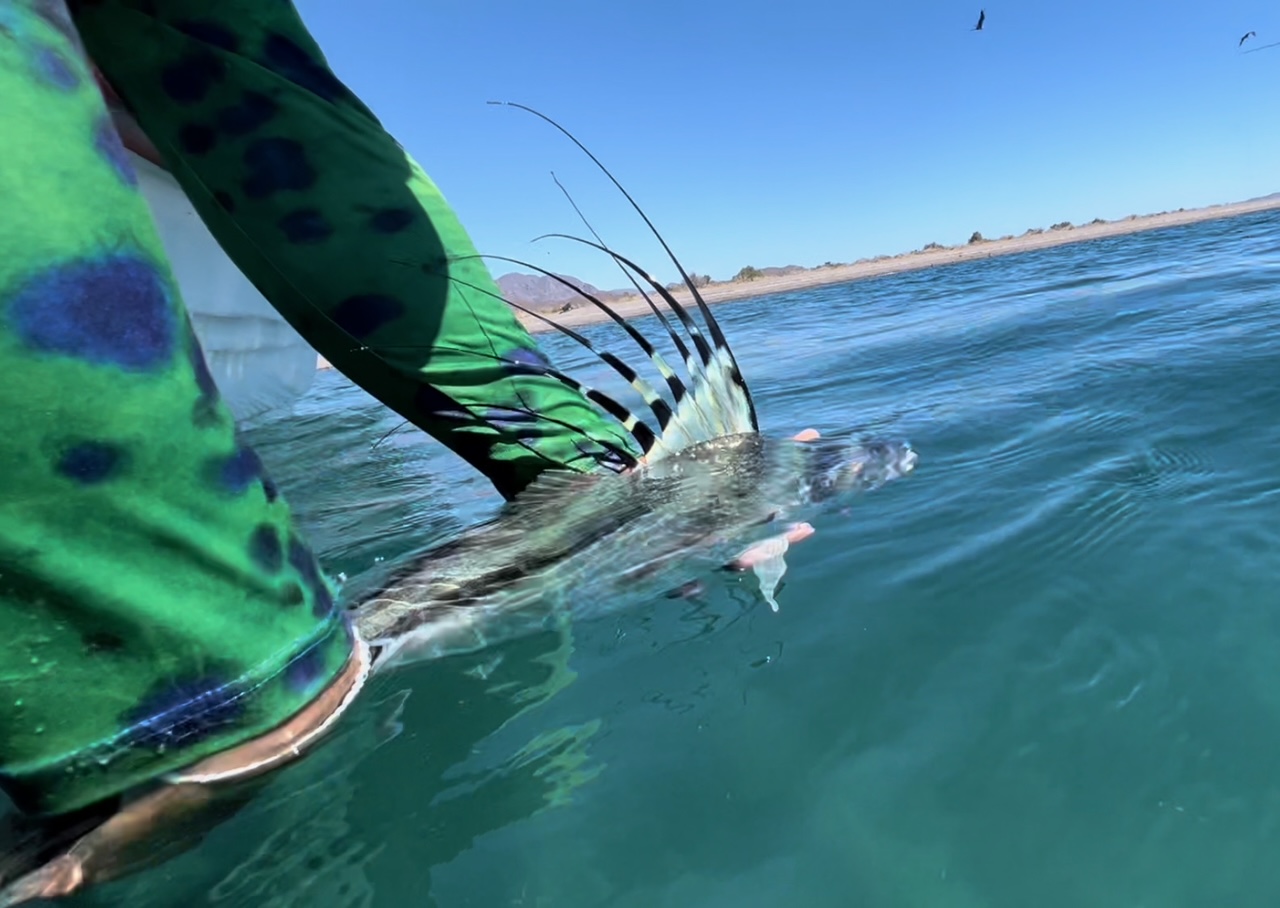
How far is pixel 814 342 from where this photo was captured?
26.8 ft

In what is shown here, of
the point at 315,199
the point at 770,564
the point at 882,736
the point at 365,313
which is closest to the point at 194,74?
the point at 315,199

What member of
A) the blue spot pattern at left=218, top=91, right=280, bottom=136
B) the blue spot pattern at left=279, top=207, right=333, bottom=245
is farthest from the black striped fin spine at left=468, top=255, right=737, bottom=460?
the blue spot pattern at left=218, top=91, right=280, bottom=136

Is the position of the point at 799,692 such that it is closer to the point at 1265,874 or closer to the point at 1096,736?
the point at 1096,736

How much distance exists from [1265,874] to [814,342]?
7447 mm

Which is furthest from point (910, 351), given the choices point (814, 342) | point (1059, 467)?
point (1059, 467)

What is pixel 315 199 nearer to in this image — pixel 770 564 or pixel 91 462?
pixel 91 462

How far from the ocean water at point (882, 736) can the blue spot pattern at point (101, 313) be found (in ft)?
2.22

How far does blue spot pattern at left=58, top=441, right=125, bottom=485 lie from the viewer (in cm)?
100

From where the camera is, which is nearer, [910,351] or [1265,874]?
[1265,874]

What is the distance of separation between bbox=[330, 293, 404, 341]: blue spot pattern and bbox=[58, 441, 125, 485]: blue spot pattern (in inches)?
50.1

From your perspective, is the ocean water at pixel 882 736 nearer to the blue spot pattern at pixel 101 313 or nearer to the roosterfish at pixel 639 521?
the roosterfish at pixel 639 521

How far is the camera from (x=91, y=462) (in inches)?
40.1

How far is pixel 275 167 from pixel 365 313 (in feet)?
1.38

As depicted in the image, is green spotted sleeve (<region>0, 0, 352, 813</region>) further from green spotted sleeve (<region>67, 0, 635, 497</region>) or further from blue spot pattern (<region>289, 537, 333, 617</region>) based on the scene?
green spotted sleeve (<region>67, 0, 635, 497</region>)
